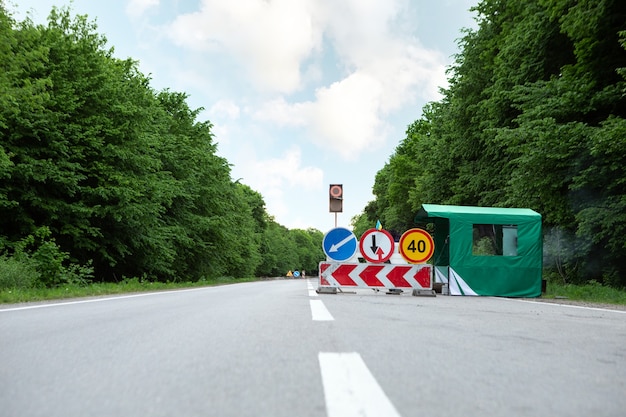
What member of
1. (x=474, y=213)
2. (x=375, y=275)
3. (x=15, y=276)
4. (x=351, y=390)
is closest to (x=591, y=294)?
(x=474, y=213)

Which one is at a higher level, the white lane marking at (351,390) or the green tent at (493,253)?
the green tent at (493,253)

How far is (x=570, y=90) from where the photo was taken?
17188mm

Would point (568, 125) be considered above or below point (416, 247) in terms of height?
above

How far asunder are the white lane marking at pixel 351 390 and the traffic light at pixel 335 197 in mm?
11567

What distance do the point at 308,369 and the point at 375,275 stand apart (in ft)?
31.7

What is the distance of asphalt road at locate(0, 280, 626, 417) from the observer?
252 cm

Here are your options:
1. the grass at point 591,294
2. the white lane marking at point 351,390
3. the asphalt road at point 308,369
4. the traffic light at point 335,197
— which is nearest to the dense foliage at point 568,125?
the grass at point 591,294

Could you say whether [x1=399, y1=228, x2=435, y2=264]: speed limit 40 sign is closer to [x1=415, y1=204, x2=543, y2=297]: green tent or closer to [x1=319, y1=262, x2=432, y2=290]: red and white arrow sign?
[x1=319, y1=262, x2=432, y2=290]: red and white arrow sign

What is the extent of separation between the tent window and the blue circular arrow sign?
4.18 meters

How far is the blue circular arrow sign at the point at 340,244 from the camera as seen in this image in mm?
12844

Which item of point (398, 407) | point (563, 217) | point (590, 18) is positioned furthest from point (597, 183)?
point (398, 407)

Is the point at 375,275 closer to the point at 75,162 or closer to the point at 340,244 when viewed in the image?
the point at 340,244

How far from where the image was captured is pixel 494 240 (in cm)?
1563

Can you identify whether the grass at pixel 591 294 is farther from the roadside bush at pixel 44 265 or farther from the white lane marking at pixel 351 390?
the roadside bush at pixel 44 265
